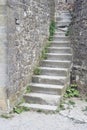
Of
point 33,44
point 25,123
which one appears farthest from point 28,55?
point 25,123

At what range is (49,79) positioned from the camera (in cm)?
617

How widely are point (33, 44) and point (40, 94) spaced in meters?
1.30

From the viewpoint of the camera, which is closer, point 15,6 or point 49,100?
point 15,6

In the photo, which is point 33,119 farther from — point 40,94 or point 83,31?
point 83,31

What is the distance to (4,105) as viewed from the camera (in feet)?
16.6

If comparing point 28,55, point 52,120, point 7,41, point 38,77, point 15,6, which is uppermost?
point 15,6

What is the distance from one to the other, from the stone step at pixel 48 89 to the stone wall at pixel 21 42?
8.8 inches

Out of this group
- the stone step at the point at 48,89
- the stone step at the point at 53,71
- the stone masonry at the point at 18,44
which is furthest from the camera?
the stone step at the point at 53,71

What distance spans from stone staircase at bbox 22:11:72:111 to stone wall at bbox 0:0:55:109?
0.26 m

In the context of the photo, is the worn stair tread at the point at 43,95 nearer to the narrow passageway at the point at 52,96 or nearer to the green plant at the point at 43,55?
the narrow passageway at the point at 52,96

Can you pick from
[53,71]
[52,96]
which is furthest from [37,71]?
[52,96]

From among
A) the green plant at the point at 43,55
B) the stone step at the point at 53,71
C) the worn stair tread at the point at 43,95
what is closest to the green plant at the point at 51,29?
the green plant at the point at 43,55

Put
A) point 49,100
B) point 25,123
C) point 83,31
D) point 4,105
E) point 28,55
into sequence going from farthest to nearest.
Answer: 1. point 83,31
2. point 28,55
3. point 49,100
4. point 4,105
5. point 25,123

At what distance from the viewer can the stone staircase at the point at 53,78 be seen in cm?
557
